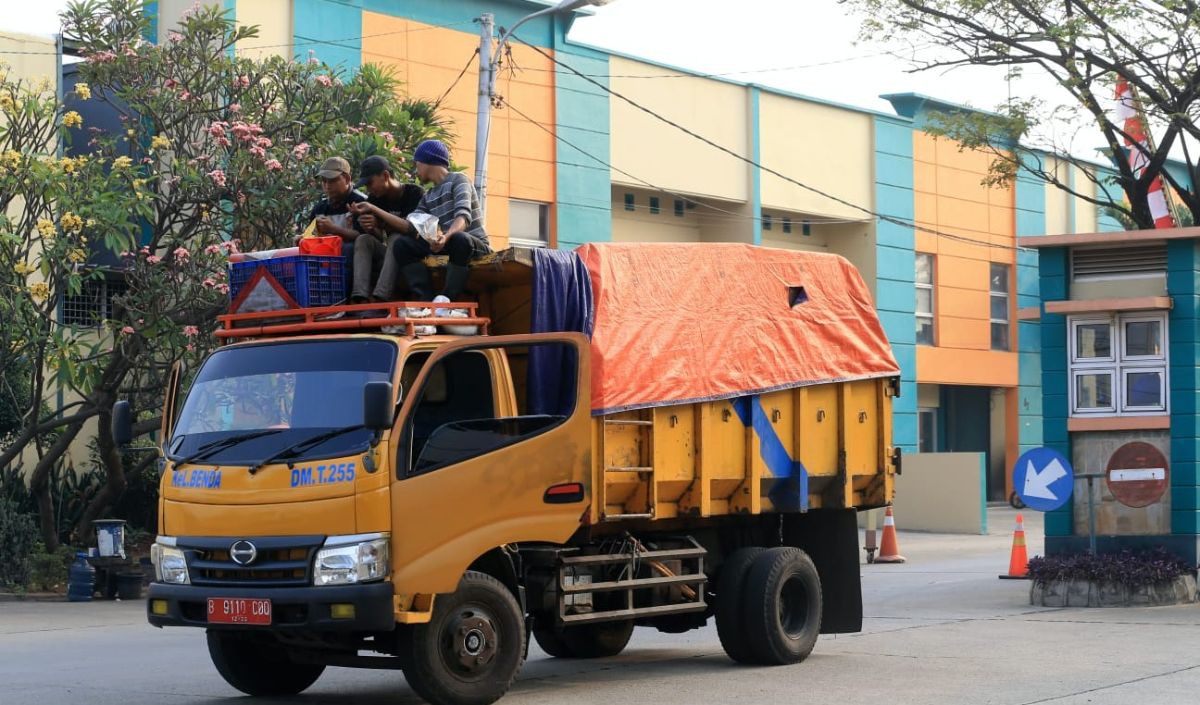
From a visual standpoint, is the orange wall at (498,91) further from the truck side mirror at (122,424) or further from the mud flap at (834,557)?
the truck side mirror at (122,424)

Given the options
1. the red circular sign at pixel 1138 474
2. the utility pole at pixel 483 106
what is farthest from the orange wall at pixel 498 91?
the red circular sign at pixel 1138 474

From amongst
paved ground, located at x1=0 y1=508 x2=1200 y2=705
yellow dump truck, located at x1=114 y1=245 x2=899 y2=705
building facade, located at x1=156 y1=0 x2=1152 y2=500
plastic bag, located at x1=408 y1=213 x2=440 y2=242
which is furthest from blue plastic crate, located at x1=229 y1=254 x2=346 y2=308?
building facade, located at x1=156 y1=0 x2=1152 y2=500

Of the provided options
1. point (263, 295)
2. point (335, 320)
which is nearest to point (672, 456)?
point (335, 320)

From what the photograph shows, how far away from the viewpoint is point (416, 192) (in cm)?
1122

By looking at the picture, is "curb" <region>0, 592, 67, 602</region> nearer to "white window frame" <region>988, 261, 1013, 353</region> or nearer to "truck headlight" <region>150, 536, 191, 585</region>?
"truck headlight" <region>150, 536, 191, 585</region>

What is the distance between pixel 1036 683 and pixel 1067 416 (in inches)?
266

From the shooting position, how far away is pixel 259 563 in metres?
9.50

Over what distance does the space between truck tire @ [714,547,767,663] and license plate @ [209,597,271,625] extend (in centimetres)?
380

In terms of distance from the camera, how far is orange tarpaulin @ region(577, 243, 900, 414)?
11070mm

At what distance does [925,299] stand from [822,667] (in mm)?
28029

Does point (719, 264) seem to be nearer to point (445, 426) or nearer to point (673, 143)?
point (445, 426)

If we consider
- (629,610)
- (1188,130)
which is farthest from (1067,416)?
(629,610)

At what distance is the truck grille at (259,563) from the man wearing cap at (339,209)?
6.27 ft

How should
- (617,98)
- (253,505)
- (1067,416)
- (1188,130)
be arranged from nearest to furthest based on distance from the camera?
(253,505) → (1067,416) → (1188,130) → (617,98)
